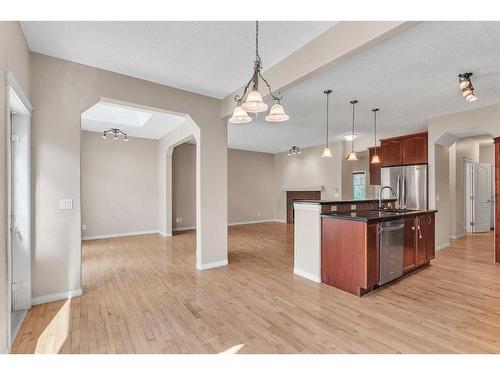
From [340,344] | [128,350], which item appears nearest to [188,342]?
[128,350]

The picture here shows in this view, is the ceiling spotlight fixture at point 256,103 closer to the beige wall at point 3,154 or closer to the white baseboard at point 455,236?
the beige wall at point 3,154

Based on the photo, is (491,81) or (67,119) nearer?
(67,119)

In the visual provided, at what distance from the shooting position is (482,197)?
7.26 metres

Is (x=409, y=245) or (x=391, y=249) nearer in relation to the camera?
(x=391, y=249)

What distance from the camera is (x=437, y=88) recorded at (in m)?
3.62

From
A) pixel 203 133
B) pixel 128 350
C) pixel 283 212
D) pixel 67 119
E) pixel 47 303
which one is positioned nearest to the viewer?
pixel 128 350

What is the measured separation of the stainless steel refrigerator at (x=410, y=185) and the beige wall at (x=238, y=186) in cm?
477

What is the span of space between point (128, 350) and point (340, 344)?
168 centimetres

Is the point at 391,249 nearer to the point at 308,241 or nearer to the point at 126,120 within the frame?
the point at 308,241

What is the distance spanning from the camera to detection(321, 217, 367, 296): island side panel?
2902mm

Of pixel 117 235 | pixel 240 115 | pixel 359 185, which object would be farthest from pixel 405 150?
pixel 117 235

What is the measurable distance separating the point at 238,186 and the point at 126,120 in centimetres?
441
